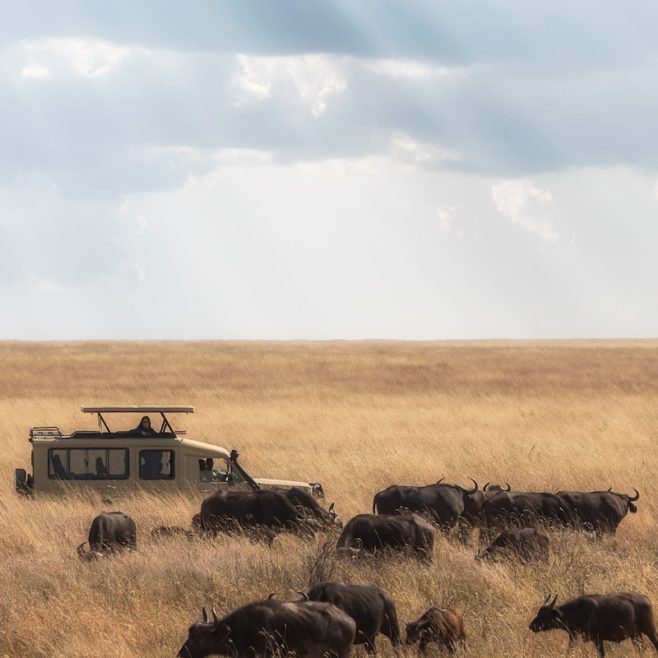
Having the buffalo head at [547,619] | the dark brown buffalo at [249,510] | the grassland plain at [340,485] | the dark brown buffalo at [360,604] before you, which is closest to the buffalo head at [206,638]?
the dark brown buffalo at [360,604]

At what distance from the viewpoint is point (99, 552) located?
13219mm

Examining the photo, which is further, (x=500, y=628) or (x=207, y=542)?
(x=207, y=542)

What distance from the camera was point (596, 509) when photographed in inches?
595

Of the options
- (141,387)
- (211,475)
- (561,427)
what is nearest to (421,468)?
(211,475)

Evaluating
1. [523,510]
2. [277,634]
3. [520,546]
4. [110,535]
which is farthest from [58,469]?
[277,634]

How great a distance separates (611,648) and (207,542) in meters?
5.43

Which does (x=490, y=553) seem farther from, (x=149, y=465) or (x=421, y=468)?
(x=421, y=468)

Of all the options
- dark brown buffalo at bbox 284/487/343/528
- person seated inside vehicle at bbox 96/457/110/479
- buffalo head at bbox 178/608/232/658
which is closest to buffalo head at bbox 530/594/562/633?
buffalo head at bbox 178/608/232/658

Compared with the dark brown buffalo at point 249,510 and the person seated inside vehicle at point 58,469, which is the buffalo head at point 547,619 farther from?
the person seated inside vehicle at point 58,469

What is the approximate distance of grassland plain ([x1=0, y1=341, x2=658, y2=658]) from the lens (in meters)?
10.8

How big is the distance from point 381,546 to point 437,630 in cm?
293

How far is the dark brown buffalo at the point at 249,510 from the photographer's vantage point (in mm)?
14273

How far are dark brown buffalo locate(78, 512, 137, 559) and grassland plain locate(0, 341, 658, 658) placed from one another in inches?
10.4

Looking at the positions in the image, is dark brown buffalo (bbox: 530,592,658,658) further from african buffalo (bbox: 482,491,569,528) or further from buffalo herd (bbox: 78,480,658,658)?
african buffalo (bbox: 482,491,569,528)
